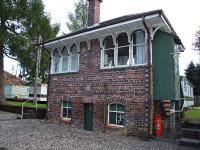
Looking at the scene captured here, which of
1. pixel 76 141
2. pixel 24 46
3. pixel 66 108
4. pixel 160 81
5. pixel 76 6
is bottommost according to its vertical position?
pixel 76 141

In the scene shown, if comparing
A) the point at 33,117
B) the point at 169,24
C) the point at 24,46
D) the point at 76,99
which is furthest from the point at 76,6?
the point at 169,24

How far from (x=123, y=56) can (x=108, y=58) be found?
1.09m

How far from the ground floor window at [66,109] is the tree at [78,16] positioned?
23.6 m

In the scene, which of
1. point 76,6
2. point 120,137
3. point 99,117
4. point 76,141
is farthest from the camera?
point 76,6

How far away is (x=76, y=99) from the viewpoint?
17172 millimetres

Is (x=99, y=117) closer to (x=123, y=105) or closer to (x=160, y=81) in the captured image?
(x=123, y=105)

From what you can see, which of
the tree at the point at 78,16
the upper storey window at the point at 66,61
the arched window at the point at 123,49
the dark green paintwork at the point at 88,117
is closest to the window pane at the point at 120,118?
the dark green paintwork at the point at 88,117

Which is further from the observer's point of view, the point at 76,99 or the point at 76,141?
the point at 76,99

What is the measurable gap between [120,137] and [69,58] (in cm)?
689

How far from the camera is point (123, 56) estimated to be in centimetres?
1496

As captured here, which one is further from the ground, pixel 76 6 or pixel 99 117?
pixel 76 6

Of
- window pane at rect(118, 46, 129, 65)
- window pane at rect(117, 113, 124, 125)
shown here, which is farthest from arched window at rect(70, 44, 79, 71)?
window pane at rect(117, 113, 124, 125)

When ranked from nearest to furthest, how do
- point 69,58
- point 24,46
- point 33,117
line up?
point 69,58
point 33,117
point 24,46

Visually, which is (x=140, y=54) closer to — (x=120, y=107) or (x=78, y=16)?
(x=120, y=107)
